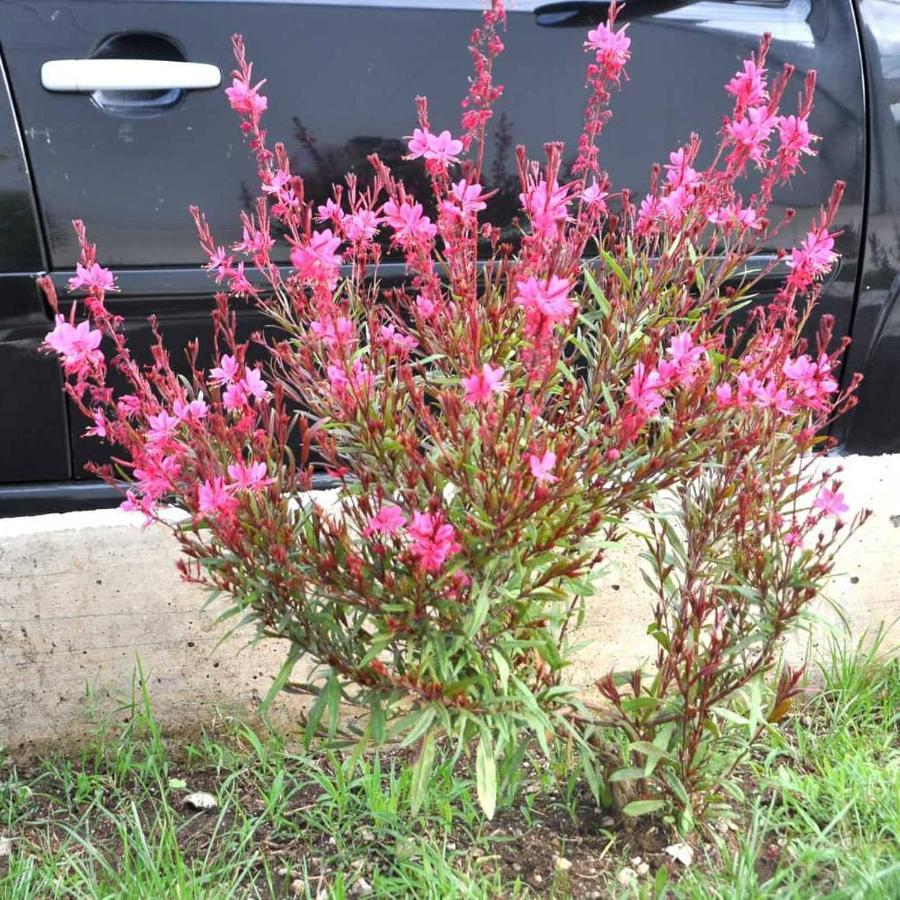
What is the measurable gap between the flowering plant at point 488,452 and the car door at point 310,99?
0.82 m

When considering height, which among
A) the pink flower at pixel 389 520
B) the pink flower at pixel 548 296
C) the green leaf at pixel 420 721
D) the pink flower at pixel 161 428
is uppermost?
the pink flower at pixel 548 296

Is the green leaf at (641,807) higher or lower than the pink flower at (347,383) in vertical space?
lower

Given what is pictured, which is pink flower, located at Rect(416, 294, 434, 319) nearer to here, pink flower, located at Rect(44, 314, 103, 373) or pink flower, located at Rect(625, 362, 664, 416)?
pink flower, located at Rect(625, 362, 664, 416)

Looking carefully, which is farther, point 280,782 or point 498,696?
point 280,782

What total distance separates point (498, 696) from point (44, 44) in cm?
204

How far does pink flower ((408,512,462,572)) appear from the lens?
185 cm

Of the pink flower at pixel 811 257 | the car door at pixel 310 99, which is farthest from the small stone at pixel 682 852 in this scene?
the car door at pixel 310 99

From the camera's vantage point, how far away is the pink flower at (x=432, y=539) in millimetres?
1851

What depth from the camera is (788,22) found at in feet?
10.8

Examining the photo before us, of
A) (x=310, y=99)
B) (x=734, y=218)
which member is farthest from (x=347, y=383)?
(x=310, y=99)

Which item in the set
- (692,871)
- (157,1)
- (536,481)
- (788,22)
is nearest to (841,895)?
(692,871)

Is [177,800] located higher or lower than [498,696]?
lower

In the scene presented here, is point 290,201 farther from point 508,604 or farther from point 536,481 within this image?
point 508,604

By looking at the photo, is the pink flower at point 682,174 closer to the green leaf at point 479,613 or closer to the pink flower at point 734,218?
the pink flower at point 734,218
